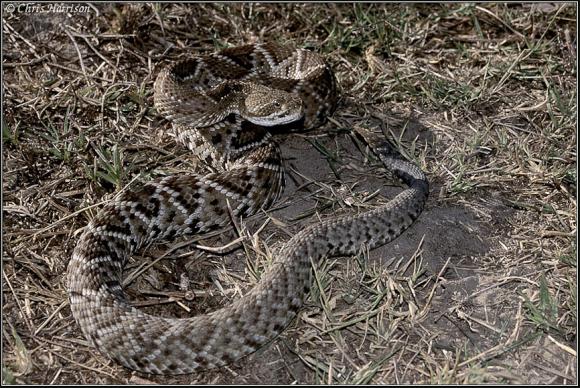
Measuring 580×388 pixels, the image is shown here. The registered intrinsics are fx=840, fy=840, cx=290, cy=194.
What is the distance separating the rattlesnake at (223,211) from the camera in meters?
4.78

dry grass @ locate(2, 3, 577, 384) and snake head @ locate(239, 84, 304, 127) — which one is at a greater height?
snake head @ locate(239, 84, 304, 127)

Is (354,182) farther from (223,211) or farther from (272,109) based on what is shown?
(223,211)

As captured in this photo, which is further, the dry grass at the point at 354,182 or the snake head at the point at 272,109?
the snake head at the point at 272,109

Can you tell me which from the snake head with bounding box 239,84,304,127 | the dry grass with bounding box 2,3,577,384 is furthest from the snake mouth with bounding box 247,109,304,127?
the dry grass with bounding box 2,3,577,384

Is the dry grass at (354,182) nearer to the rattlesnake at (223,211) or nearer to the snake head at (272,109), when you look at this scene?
the rattlesnake at (223,211)

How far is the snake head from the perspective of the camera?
638cm

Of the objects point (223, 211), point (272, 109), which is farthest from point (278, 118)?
point (223, 211)

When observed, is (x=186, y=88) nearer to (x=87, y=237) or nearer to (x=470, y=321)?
(x=87, y=237)

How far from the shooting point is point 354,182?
6.18 m

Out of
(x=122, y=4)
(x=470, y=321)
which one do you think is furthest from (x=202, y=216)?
(x=122, y=4)

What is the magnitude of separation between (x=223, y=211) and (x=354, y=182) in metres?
1.01

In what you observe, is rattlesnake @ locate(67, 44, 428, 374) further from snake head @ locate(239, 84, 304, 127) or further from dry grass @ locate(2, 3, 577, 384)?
dry grass @ locate(2, 3, 577, 384)

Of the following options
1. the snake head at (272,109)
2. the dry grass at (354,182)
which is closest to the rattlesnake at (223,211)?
the snake head at (272,109)

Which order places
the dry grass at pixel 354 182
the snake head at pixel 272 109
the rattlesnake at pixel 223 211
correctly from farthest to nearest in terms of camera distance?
the snake head at pixel 272 109
the dry grass at pixel 354 182
the rattlesnake at pixel 223 211
